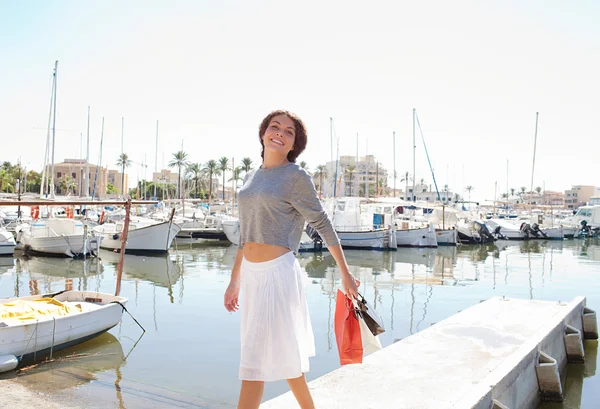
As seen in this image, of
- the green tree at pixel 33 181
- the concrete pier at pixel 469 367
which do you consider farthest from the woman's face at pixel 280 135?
the green tree at pixel 33 181

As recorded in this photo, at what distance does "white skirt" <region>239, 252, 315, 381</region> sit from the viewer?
3021 millimetres

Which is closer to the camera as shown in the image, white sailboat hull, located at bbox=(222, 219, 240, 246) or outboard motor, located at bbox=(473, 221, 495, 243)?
white sailboat hull, located at bbox=(222, 219, 240, 246)

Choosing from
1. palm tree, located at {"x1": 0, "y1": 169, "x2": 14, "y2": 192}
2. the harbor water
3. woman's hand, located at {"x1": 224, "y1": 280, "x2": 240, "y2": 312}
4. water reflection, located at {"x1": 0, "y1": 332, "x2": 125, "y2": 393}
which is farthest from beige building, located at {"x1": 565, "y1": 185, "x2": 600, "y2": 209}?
woman's hand, located at {"x1": 224, "y1": 280, "x2": 240, "y2": 312}

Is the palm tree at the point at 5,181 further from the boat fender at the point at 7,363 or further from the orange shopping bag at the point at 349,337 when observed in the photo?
the orange shopping bag at the point at 349,337

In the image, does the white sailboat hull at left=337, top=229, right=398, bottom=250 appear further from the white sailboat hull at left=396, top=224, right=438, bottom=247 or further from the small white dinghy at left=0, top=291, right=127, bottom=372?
the small white dinghy at left=0, top=291, right=127, bottom=372

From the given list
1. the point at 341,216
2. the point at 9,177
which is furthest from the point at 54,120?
the point at 9,177

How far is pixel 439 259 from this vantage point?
30094mm

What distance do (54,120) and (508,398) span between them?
115 ft

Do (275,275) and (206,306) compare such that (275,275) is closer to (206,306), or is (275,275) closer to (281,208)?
(281,208)

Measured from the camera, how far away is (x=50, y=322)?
8.36 metres

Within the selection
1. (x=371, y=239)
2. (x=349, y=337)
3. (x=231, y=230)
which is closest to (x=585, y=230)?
(x=371, y=239)

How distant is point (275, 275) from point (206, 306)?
38.3ft

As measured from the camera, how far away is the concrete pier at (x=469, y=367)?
15.3ft

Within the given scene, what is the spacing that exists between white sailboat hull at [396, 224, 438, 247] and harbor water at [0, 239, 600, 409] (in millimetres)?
5258
